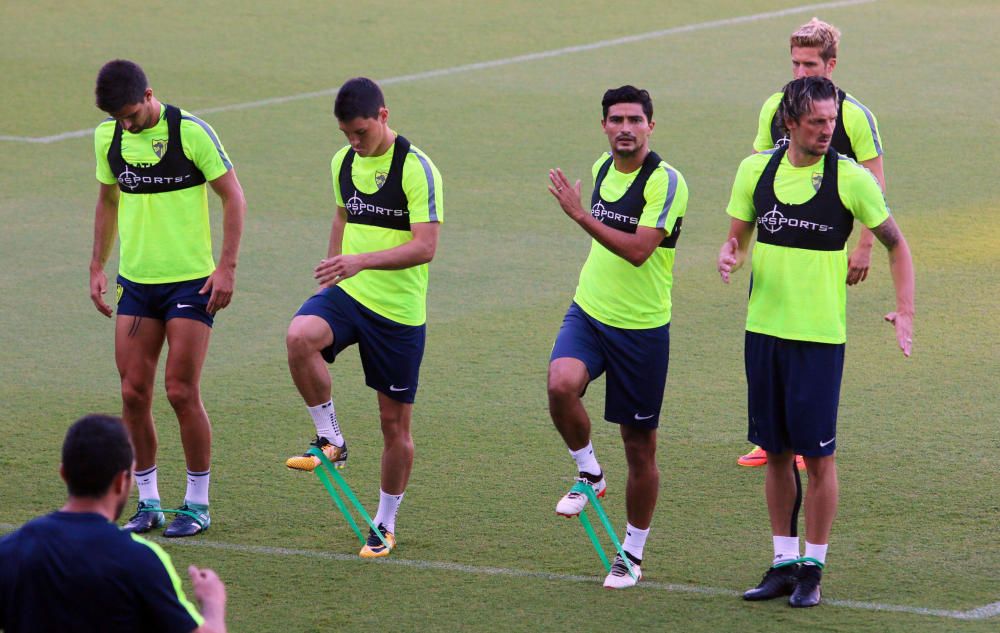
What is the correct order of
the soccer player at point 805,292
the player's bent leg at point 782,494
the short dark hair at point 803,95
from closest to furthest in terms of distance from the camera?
the short dark hair at point 803,95 → the soccer player at point 805,292 → the player's bent leg at point 782,494

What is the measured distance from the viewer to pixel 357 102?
6.61m

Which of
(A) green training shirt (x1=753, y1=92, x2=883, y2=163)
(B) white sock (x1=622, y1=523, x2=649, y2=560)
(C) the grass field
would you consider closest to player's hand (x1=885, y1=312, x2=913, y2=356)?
(C) the grass field

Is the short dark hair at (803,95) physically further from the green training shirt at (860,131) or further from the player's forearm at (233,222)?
the player's forearm at (233,222)

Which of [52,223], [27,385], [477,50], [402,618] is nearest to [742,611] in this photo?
[402,618]

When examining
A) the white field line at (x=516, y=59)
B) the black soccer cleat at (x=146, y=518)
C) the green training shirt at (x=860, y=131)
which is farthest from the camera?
the white field line at (x=516, y=59)

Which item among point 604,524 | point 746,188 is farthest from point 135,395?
point 746,188

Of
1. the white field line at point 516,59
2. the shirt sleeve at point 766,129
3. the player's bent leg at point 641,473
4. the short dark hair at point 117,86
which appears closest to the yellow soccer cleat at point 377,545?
the player's bent leg at point 641,473

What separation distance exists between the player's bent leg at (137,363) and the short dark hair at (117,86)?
3.31ft

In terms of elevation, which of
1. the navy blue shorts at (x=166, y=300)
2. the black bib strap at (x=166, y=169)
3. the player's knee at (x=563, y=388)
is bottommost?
the player's knee at (x=563, y=388)

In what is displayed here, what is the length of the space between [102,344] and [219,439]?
2.31m

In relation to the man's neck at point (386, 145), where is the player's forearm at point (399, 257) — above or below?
below

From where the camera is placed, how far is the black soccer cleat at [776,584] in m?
6.31

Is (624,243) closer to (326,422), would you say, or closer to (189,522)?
(326,422)

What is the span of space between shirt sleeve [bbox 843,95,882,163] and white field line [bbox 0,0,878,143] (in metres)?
11.3
